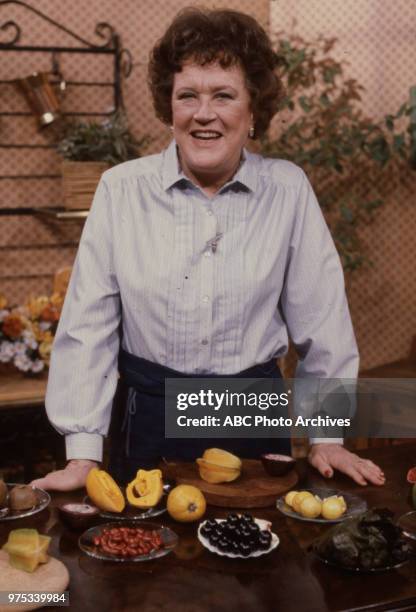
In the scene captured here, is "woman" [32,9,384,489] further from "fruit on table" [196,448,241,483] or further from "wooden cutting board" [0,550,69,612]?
"wooden cutting board" [0,550,69,612]

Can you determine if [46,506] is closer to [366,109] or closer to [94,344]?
[94,344]

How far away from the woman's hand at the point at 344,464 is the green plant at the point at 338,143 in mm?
2095

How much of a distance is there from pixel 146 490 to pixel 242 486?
193mm

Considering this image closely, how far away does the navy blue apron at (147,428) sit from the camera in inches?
81.0

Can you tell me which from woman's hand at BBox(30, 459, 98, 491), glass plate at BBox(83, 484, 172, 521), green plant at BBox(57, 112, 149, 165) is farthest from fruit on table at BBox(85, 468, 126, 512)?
green plant at BBox(57, 112, 149, 165)

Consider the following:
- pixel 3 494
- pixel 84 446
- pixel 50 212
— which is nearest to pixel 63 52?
pixel 50 212

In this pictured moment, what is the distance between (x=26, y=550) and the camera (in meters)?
1.36

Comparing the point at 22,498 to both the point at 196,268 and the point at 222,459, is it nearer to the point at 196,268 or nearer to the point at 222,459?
the point at 222,459

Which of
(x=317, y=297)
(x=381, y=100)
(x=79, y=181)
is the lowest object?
(x=317, y=297)

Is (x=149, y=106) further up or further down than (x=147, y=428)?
further up

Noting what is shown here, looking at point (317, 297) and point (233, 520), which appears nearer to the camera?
point (233, 520)

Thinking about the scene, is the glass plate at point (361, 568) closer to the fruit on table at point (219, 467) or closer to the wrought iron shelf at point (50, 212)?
the fruit on table at point (219, 467)

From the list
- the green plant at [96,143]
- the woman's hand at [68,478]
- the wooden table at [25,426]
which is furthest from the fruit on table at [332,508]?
the green plant at [96,143]

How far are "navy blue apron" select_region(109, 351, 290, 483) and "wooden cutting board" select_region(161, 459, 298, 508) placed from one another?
0.22 metres
